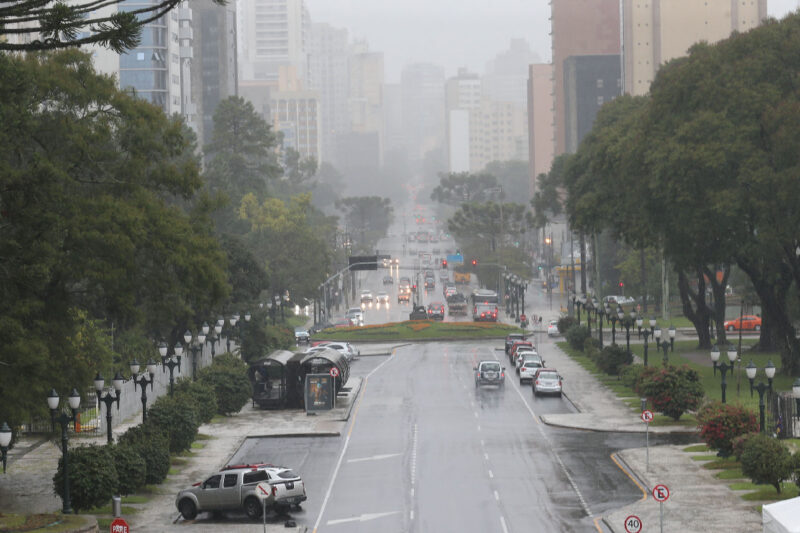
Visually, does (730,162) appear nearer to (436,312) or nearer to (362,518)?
(362,518)

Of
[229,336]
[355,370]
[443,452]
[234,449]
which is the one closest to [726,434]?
[443,452]

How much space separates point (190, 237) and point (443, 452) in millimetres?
12247

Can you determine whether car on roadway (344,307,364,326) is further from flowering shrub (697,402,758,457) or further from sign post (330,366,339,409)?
flowering shrub (697,402,758,457)

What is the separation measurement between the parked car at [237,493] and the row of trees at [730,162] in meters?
31.9

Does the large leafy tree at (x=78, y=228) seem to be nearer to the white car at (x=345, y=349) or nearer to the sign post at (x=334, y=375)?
the sign post at (x=334, y=375)

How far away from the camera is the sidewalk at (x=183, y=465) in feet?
120

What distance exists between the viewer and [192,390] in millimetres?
52656

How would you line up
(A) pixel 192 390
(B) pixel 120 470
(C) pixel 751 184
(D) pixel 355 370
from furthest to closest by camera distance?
(D) pixel 355 370 < (C) pixel 751 184 < (A) pixel 192 390 < (B) pixel 120 470

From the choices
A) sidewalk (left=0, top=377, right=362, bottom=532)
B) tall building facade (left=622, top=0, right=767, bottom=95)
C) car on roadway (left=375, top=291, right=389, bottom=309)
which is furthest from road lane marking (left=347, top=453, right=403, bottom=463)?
tall building facade (left=622, top=0, right=767, bottom=95)

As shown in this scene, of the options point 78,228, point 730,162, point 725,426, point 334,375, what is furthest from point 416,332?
point 78,228

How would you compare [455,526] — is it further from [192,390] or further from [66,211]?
[192,390]

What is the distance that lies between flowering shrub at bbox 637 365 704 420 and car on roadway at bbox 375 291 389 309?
334 feet

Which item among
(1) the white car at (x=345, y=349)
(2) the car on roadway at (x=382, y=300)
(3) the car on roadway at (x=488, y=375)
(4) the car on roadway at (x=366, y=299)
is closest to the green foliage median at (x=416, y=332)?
(1) the white car at (x=345, y=349)

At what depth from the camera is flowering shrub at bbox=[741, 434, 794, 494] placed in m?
36.3
